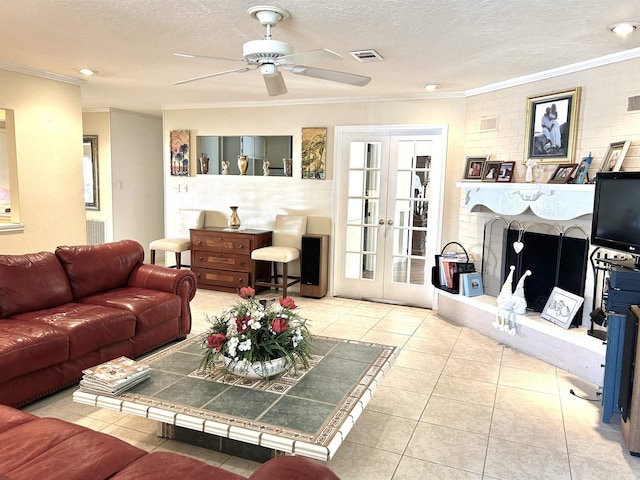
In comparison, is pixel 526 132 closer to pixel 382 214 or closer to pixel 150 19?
pixel 382 214

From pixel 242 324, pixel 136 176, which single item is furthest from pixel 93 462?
pixel 136 176

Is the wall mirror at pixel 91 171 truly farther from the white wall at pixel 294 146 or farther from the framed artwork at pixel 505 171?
the framed artwork at pixel 505 171

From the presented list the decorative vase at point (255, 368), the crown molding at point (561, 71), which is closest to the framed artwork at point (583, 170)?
the crown molding at point (561, 71)

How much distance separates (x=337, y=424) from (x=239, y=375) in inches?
26.7

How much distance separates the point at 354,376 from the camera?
8.56 feet

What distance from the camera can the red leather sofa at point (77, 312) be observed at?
2.90 m

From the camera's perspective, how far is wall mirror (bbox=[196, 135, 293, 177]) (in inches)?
257

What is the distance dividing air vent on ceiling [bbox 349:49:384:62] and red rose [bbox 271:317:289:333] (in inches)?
88.3

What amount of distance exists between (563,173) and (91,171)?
6610 millimetres

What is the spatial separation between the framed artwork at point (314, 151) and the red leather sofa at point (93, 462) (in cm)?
452

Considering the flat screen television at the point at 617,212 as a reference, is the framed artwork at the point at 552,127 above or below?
above

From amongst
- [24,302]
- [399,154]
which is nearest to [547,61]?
[399,154]

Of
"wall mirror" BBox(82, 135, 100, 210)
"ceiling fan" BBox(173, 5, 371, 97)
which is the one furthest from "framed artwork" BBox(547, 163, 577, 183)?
"wall mirror" BBox(82, 135, 100, 210)

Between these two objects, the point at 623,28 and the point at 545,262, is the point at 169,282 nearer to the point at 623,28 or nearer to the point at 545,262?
the point at 545,262
